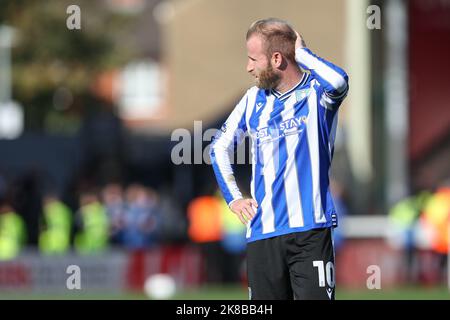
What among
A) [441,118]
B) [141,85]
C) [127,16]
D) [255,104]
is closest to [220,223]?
[441,118]

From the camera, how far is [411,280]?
835 inches

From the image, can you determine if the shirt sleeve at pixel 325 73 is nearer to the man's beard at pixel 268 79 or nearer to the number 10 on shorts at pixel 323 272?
the man's beard at pixel 268 79

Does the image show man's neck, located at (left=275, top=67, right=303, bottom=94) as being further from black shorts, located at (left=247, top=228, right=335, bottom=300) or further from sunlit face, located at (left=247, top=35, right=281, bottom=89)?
black shorts, located at (left=247, top=228, right=335, bottom=300)

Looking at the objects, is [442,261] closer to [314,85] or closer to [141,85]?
[314,85]

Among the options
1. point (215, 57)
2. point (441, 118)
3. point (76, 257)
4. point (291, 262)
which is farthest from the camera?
point (215, 57)

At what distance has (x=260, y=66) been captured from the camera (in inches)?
259

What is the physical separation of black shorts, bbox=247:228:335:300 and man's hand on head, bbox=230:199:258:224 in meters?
0.15

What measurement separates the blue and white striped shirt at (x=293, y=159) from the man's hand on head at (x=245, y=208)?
41 millimetres

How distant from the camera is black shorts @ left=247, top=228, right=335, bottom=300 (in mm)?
6535

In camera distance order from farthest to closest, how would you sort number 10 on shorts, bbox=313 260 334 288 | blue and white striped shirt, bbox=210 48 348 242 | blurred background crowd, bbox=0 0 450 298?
blurred background crowd, bbox=0 0 450 298 < blue and white striped shirt, bbox=210 48 348 242 < number 10 on shorts, bbox=313 260 334 288

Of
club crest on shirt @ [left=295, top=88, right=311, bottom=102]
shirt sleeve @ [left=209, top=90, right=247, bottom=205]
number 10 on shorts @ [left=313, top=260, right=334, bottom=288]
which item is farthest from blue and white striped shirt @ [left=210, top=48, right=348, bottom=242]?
number 10 on shorts @ [left=313, top=260, right=334, bottom=288]

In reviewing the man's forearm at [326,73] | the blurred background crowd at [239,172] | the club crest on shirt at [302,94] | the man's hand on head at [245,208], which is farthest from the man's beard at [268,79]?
the blurred background crowd at [239,172]

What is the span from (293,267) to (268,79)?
1013 millimetres
